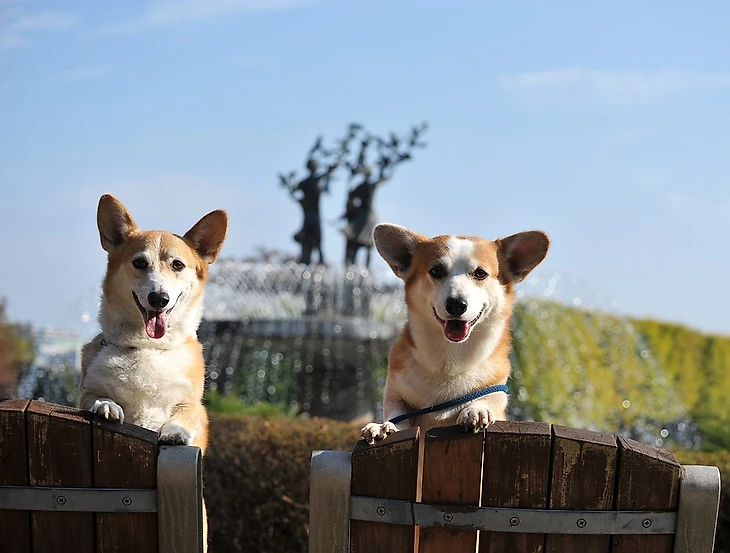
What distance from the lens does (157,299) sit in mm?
2908

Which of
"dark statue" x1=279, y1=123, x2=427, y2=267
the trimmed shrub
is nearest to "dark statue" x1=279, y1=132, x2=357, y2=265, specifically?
"dark statue" x1=279, y1=123, x2=427, y2=267

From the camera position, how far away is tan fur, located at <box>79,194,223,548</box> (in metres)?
2.94

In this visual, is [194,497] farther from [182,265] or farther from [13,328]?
[13,328]

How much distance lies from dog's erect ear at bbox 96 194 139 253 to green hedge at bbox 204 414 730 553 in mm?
2288

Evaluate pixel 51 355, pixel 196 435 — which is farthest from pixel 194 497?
pixel 51 355

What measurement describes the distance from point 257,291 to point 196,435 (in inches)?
310

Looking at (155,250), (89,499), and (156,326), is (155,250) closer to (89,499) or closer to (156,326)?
(156,326)

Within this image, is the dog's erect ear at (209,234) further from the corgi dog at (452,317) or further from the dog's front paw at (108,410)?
the dog's front paw at (108,410)

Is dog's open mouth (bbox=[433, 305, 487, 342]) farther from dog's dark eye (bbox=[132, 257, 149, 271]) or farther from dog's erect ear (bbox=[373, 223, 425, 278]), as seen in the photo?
dog's dark eye (bbox=[132, 257, 149, 271])

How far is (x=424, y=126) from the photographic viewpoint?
1082 centimetres

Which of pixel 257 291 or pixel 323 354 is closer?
pixel 323 354

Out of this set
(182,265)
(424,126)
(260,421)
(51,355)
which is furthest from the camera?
→ (51,355)

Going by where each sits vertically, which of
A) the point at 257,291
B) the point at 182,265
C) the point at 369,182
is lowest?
the point at 182,265

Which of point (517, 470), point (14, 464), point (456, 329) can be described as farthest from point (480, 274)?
point (14, 464)
